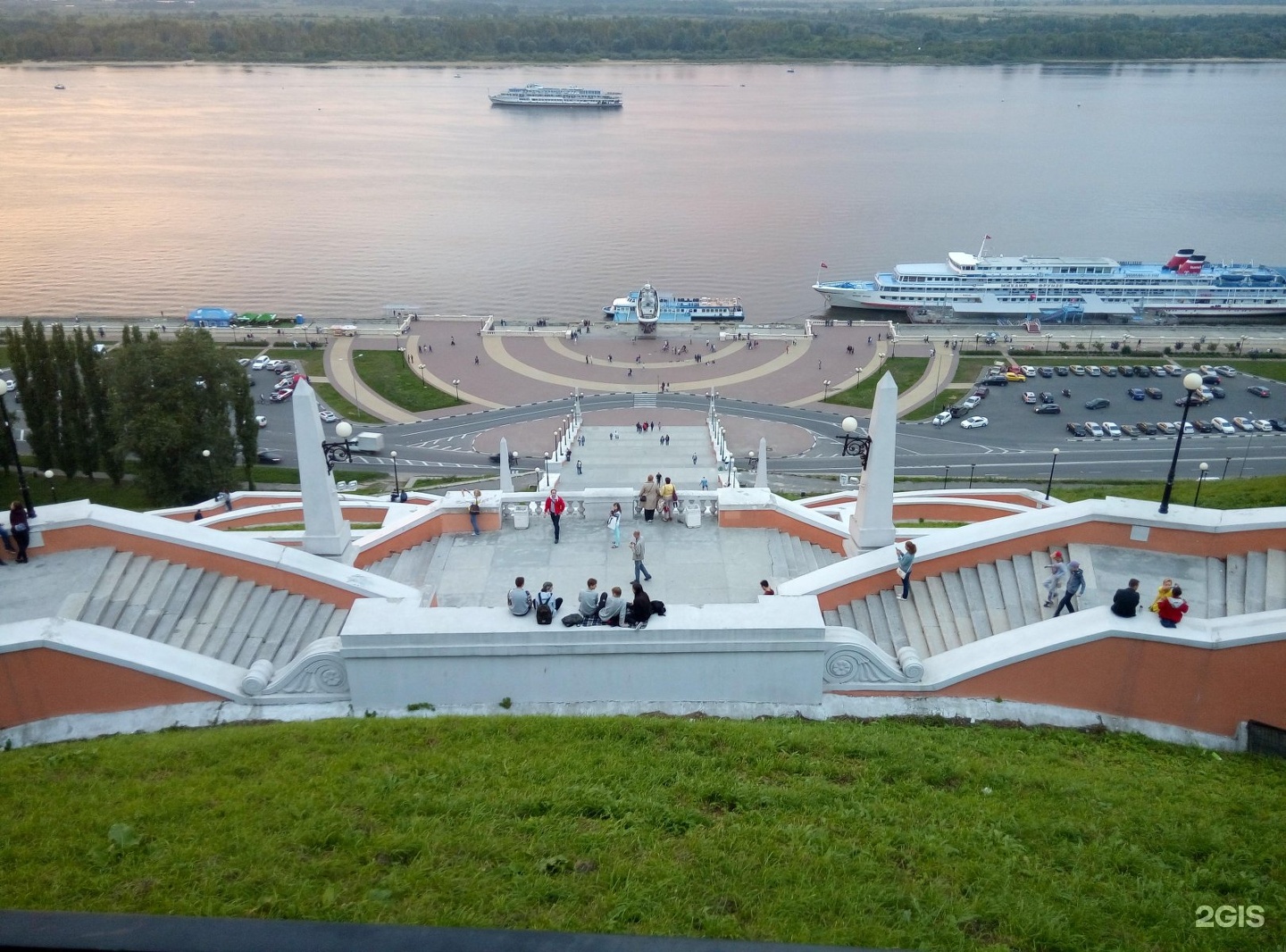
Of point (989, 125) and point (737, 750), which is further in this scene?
point (989, 125)

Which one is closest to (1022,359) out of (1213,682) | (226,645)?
(1213,682)

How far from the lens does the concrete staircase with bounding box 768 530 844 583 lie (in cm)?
1445

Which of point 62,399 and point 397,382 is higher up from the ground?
point 62,399

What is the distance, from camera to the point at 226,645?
11445 millimetres

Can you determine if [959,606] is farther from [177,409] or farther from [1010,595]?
[177,409]

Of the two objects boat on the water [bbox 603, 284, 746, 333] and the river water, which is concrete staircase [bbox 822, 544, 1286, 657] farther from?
the river water

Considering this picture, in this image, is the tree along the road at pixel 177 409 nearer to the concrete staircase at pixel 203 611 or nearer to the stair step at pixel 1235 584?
the concrete staircase at pixel 203 611

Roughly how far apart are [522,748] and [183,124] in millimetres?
135361

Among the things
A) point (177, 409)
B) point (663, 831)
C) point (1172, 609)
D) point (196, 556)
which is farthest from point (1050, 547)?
point (177, 409)

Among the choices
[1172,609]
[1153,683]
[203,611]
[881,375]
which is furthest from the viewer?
[881,375]

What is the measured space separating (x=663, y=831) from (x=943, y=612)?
21.3 ft

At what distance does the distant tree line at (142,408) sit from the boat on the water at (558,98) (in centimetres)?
11574

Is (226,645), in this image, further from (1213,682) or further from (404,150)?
(404,150)

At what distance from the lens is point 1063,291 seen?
65000 millimetres
